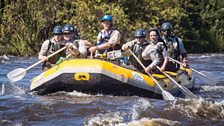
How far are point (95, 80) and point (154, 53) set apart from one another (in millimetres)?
1562

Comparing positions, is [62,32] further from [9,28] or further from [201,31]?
[201,31]

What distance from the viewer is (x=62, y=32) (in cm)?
1046

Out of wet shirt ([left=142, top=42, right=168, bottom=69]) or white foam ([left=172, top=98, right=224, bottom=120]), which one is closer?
white foam ([left=172, top=98, right=224, bottom=120])

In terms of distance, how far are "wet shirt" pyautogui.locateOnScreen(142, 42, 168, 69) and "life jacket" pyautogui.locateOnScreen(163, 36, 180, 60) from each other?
1373 millimetres

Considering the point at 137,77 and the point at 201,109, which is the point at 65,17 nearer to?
the point at 137,77

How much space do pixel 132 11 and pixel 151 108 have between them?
21726 millimetres

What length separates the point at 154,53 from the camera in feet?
33.5

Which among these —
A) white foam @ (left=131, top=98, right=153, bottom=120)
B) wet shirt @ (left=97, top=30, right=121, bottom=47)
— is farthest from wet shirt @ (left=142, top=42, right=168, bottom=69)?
white foam @ (left=131, top=98, right=153, bottom=120)

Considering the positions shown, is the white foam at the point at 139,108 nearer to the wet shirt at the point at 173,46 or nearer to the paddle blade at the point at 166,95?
the paddle blade at the point at 166,95

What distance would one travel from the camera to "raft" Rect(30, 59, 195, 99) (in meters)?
9.15

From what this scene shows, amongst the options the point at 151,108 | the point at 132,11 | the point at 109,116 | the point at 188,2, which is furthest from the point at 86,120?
the point at 188,2

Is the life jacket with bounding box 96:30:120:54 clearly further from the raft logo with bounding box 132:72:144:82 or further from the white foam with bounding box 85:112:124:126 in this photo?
the white foam with bounding box 85:112:124:126

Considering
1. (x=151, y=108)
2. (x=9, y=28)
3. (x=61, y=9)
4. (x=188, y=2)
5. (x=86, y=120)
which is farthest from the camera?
(x=188, y=2)

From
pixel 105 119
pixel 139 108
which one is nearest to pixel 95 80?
pixel 139 108
